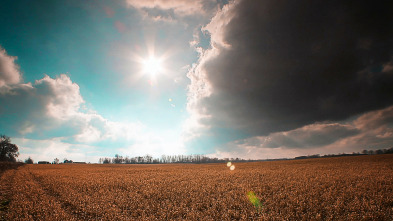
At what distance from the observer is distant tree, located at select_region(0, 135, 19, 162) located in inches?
3273

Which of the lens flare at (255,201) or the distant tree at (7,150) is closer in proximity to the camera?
the lens flare at (255,201)

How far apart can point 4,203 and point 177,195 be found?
1403 centimetres

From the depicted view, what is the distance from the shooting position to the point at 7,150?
8488 centimetres

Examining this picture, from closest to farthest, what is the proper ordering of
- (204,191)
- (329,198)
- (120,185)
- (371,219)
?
(371,219) < (329,198) < (204,191) < (120,185)

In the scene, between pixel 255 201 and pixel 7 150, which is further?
pixel 7 150

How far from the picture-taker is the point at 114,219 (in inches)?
381

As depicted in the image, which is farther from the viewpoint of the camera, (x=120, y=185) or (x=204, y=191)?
(x=120, y=185)

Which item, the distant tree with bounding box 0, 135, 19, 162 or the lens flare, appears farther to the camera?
the distant tree with bounding box 0, 135, 19, 162

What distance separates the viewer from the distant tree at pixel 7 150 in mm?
83125

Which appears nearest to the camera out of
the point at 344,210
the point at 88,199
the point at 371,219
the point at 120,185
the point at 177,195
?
the point at 371,219

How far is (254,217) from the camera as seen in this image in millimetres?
9484

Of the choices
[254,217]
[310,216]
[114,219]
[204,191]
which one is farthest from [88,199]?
[310,216]

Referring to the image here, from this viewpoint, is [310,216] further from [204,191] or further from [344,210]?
[204,191]

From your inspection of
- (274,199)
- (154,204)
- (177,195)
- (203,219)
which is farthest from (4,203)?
(274,199)
